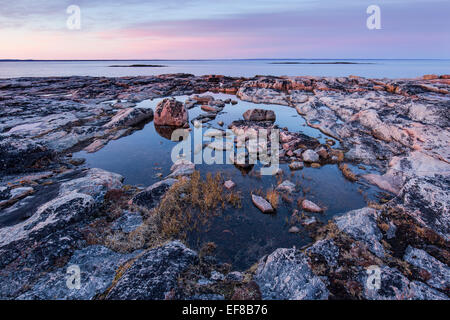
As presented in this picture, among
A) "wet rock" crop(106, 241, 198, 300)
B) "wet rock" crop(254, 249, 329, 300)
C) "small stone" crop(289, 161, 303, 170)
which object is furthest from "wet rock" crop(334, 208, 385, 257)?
"wet rock" crop(106, 241, 198, 300)

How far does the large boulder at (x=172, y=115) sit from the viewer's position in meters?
19.6

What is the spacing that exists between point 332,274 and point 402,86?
34842mm

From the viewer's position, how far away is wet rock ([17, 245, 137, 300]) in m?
4.30

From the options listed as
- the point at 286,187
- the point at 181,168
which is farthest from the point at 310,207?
the point at 181,168

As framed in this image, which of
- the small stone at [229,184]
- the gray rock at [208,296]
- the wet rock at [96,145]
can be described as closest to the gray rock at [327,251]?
the gray rock at [208,296]

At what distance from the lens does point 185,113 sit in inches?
779

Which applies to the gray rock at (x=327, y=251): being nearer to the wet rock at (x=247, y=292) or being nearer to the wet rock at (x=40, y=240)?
the wet rock at (x=247, y=292)

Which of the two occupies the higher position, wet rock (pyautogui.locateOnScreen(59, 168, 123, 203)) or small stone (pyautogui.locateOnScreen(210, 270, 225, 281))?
wet rock (pyautogui.locateOnScreen(59, 168, 123, 203))

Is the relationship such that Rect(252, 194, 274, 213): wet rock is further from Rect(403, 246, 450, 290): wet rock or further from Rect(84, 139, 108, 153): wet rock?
Rect(84, 139, 108, 153): wet rock

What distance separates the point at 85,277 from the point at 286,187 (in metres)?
8.04

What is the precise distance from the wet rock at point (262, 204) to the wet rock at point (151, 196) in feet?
13.1

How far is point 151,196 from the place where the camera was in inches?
325

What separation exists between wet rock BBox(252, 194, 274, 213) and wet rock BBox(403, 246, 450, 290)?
13.6 feet

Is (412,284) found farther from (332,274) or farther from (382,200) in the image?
(382,200)
